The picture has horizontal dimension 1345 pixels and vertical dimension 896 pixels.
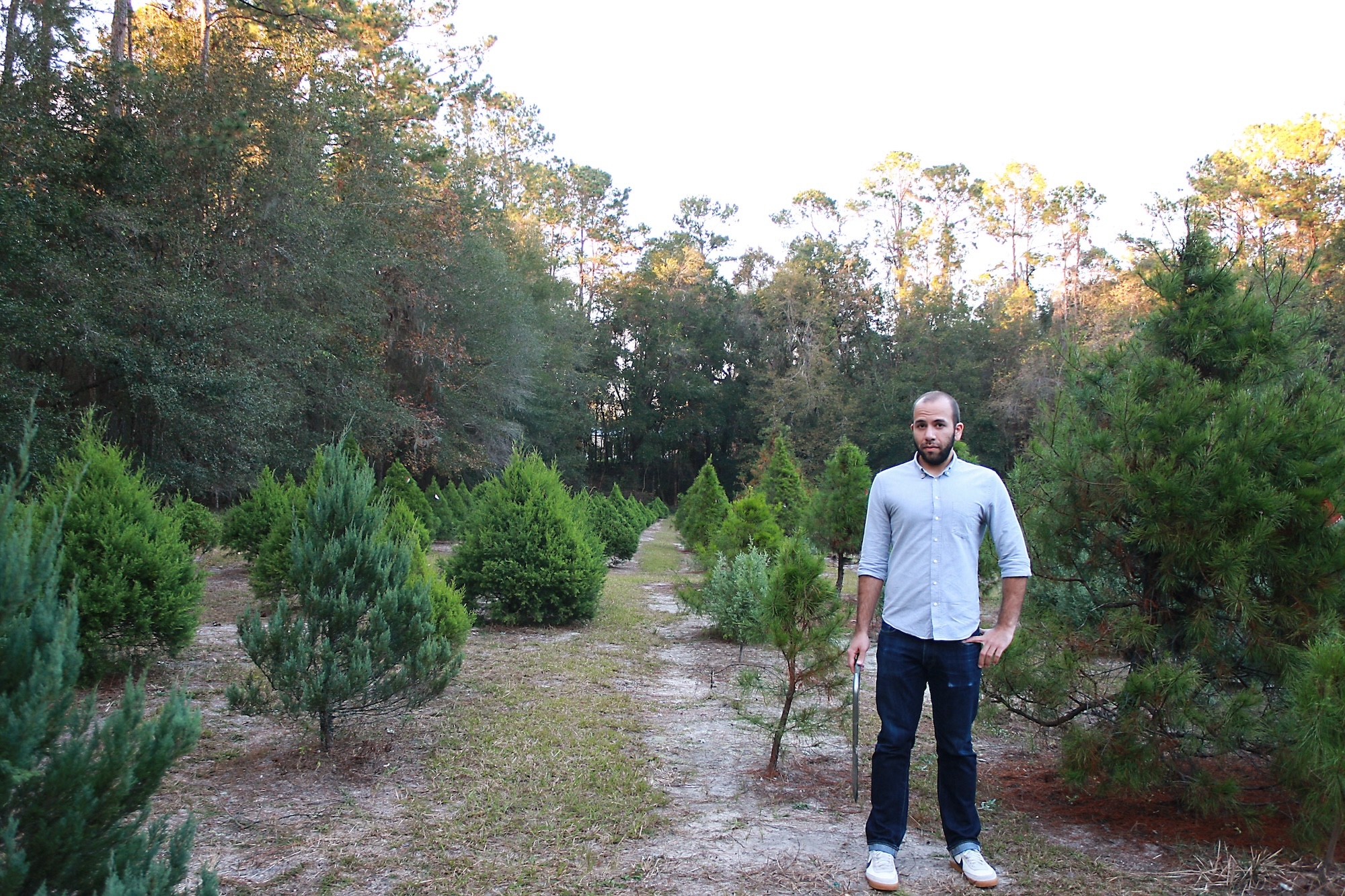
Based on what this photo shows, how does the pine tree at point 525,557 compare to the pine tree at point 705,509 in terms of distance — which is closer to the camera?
the pine tree at point 525,557

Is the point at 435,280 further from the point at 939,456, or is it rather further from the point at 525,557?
the point at 939,456

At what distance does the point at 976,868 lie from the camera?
123 inches

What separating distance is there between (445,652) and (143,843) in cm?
299

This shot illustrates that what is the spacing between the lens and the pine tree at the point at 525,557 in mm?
8938

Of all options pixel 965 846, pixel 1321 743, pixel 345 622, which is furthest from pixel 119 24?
pixel 1321 743

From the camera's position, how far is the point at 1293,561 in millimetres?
3332

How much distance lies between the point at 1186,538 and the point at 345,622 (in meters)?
3.97

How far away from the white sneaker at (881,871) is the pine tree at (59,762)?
2242 mm

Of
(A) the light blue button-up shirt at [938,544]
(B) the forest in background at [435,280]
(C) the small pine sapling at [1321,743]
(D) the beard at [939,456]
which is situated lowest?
(C) the small pine sapling at [1321,743]

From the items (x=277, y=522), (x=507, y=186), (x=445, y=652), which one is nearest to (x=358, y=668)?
(x=445, y=652)

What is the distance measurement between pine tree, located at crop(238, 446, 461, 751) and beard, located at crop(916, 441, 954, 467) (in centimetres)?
286

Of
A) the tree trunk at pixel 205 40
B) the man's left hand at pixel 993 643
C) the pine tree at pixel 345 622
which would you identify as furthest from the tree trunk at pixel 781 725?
the tree trunk at pixel 205 40

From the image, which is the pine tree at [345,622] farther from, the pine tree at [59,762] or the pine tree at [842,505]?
the pine tree at [842,505]

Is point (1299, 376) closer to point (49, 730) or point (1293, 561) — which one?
point (1293, 561)
